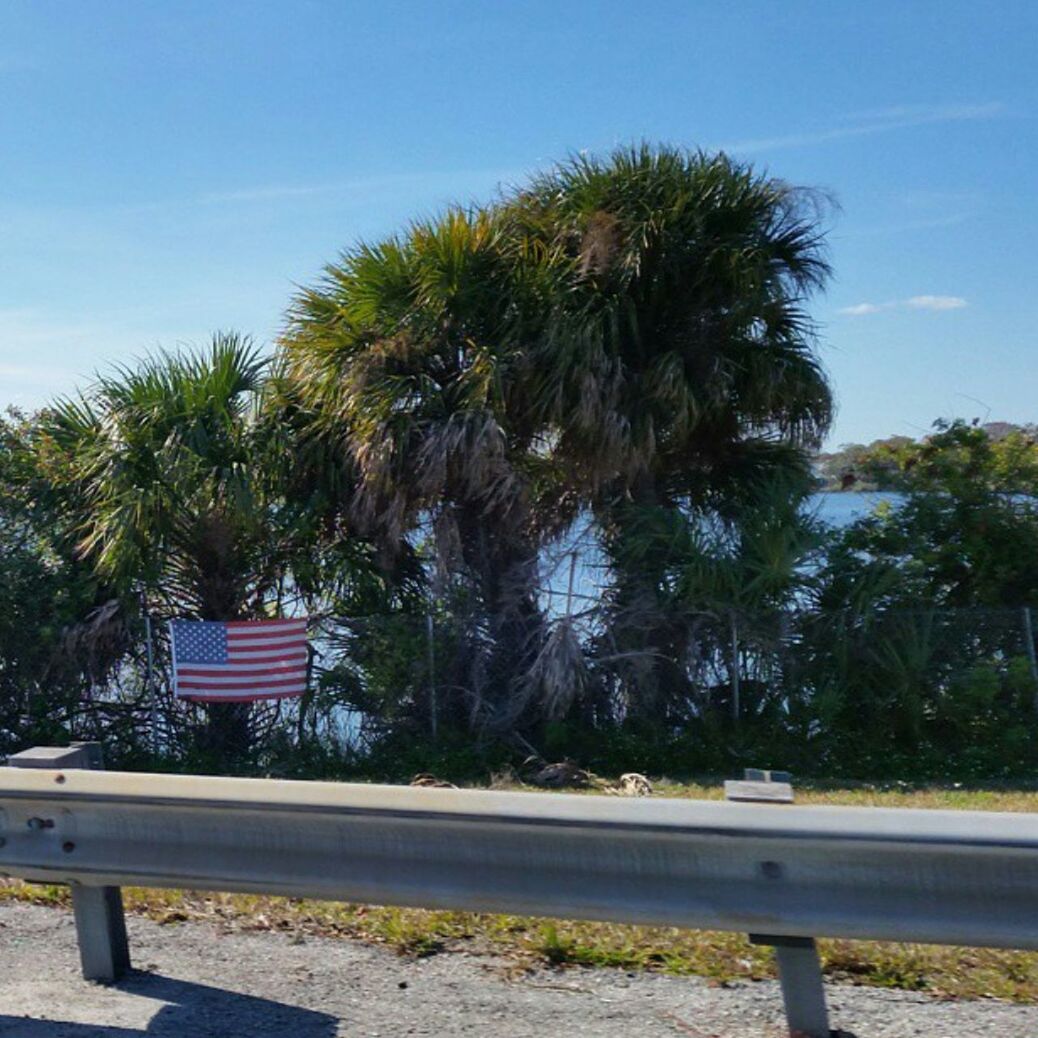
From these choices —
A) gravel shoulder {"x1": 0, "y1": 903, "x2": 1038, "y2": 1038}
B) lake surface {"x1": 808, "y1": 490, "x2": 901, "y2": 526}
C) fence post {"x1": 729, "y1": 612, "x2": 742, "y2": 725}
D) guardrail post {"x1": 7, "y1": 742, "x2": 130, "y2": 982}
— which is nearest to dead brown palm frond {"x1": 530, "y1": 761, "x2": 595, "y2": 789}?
fence post {"x1": 729, "y1": 612, "x2": 742, "y2": 725}

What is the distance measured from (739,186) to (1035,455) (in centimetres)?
381

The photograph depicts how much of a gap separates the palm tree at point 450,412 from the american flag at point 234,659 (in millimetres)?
1279

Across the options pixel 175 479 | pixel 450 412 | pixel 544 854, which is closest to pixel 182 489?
pixel 175 479

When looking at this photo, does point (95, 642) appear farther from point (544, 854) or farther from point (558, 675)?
point (544, 854)

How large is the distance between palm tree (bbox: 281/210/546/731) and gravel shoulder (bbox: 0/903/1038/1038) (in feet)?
21.8

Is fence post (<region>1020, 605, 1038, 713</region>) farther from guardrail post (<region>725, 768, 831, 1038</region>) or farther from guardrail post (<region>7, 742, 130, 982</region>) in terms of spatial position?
guardrail post (<region>7, 742, 130, 982</region>)

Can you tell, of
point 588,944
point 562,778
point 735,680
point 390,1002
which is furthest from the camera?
point 735,680

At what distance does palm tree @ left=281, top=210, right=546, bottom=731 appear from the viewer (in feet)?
38.2

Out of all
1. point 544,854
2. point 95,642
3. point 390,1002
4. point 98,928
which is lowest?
point 390,1002

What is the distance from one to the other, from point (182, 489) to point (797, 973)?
27.7 feet

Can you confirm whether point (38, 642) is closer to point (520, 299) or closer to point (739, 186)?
point (520, 299)

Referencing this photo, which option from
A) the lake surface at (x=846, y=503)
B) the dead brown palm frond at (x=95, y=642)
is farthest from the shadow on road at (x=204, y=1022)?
the lake surface at (x=846, y=503)

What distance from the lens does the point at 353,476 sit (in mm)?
12062

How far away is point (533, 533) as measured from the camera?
1236cm
